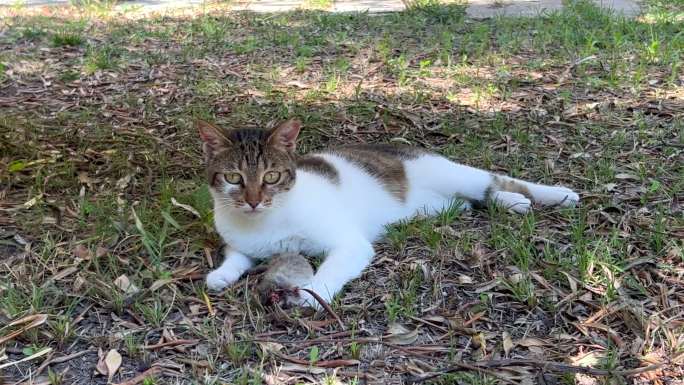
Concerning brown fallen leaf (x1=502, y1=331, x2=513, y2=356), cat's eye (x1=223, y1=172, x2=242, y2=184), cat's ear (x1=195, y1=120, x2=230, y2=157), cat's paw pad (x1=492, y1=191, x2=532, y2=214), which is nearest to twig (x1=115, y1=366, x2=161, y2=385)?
cat's eye (x1=223, y1=172, x2=242, y2=184)

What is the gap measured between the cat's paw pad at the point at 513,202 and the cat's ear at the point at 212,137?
1.46 m

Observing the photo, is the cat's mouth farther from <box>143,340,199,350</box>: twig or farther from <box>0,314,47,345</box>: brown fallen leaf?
<box>0,314,47,345</box>: brown fallen leaf

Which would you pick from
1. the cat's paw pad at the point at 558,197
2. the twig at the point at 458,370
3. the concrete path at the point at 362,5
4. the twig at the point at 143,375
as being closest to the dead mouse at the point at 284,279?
the twig at the point at 143,375

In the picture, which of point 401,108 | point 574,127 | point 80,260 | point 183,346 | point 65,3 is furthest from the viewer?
point 65,3

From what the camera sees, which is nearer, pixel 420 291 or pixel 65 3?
pixel 420 291

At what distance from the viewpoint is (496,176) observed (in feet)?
11.5

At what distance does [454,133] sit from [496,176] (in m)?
0.96

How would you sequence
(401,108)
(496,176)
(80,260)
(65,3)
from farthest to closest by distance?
(65,3) < (401,108) < (496,176) < (80,260)

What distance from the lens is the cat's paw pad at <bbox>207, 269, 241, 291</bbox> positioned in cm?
266

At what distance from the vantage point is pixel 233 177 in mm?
2799

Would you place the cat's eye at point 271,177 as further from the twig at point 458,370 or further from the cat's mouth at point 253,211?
the twig at point 458,370

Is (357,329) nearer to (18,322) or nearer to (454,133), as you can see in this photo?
(18,322)

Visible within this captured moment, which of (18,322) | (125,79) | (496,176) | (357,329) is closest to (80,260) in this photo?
(18,322)

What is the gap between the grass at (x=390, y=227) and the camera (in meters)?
2.29
